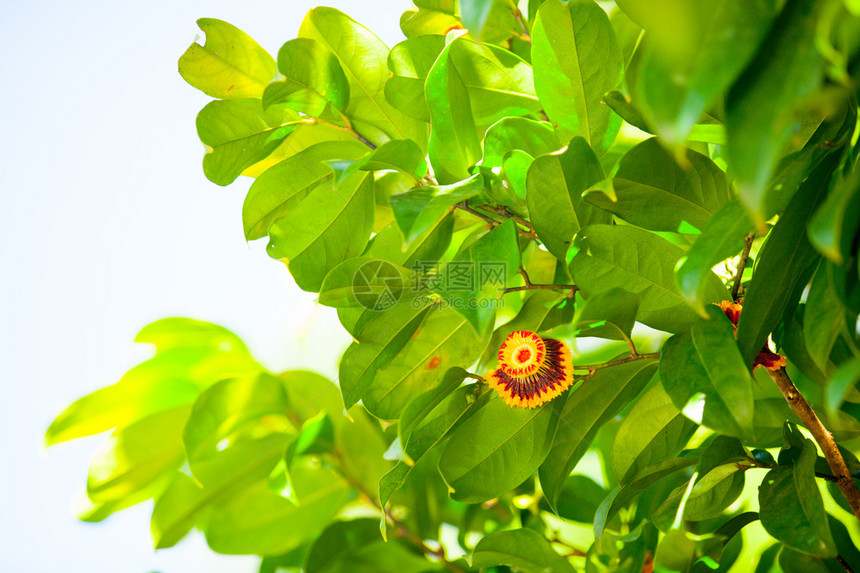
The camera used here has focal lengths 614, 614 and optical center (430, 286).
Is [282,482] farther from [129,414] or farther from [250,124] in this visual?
[250,124]

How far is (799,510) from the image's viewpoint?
0.36 m

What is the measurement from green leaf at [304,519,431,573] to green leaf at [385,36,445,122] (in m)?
0.45

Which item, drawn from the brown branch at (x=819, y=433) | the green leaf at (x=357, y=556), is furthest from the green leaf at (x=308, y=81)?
the green leaf at (x=357, y=556)

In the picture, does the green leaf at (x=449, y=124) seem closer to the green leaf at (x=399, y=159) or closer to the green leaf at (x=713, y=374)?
the green leaf at (x=399, y=159)

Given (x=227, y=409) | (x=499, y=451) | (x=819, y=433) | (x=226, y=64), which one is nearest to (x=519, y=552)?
(x=499, y=451)

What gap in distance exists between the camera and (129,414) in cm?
70

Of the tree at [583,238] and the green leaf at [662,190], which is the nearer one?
the tree at [583,238]

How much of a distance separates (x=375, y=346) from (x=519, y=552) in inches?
7.9

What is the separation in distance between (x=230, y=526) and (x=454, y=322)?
1.33 feet

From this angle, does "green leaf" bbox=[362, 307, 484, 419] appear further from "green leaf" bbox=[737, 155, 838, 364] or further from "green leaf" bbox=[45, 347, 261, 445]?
"green leaf" bbox=[45, 347, 261, 445]

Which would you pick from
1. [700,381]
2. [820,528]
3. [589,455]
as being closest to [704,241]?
[700,381]

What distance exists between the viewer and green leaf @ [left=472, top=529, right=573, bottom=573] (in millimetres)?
467

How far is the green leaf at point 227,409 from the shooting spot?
614mm

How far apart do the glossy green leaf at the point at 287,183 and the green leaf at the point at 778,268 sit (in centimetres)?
29
